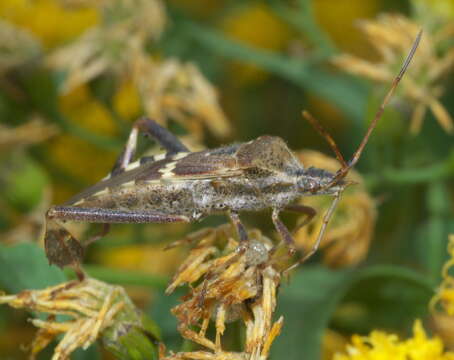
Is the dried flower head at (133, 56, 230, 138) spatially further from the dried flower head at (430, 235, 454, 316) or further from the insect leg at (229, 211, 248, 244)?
the dried flower head at (430, 235, 454, 316)

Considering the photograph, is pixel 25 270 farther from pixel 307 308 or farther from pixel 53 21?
pixel 53 21

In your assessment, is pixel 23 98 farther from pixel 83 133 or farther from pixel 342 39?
pixel 342 39

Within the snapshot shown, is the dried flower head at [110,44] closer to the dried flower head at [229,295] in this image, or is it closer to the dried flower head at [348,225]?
the dried flower head at [348,225]

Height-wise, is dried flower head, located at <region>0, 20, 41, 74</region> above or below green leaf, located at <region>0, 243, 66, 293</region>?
above

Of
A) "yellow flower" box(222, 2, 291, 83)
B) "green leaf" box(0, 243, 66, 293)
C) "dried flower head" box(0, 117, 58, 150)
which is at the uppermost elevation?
"yellow flower" box(222, 2, 291, 83)

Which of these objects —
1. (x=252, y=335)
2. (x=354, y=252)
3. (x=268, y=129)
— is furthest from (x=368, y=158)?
(x=252, y=335)

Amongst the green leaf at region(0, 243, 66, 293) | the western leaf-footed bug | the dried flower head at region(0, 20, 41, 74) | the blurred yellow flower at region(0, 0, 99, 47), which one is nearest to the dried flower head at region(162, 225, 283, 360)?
the western leaf-footed bug

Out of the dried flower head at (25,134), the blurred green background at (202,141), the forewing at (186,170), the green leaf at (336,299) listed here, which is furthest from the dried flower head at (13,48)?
the green leaf at (336,299)
